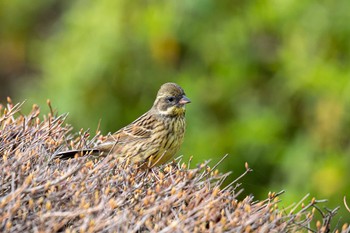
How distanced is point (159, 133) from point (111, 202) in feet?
8.23

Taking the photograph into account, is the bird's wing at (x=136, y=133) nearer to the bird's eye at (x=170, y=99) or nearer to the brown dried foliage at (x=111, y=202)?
the bird's eye at (x=170, y=99)

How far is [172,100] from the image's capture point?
6707mm

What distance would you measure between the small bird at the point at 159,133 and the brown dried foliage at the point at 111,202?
1482 millimetres

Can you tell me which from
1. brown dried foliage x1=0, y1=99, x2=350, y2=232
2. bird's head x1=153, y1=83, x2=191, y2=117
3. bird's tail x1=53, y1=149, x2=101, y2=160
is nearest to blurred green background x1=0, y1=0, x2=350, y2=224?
bird's head x1=153, y1=83, x2=191, y2=117

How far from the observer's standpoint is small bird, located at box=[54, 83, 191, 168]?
641 cm

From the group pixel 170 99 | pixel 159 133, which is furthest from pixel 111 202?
pixel 170 99

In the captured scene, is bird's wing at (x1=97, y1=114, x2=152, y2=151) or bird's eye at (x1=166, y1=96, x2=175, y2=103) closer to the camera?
bird's wing at (x1=97, y1=114, x2=152, y2=151)

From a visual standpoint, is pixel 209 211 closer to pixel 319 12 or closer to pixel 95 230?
pixel 95 230

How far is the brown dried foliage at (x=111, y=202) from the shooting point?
3.97 meters

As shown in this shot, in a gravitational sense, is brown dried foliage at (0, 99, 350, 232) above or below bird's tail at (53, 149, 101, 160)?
below

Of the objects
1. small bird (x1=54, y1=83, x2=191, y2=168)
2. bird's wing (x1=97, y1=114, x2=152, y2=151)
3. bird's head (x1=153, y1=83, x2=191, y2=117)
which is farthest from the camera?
bird's head (x1=153, y1=83, x2=191, y2=117)

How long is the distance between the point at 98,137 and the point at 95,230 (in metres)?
1.87

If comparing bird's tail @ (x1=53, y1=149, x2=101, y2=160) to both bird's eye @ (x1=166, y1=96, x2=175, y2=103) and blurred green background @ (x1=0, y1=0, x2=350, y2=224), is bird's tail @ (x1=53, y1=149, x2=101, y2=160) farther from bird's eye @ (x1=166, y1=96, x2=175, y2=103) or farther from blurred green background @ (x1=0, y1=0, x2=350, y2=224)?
blurred green background @ (x1=0, y1=0, x2=350, y2=224)

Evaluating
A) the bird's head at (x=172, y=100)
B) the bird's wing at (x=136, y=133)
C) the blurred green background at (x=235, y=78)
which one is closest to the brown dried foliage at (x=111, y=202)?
the bird's wing at (x=136, y=133)
